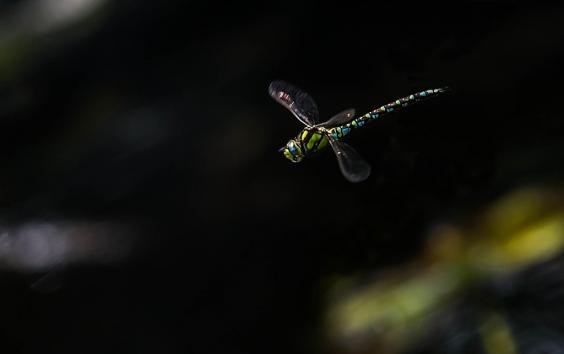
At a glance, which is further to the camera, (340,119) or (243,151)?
(243,151)

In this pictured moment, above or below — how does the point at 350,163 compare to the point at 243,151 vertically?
below

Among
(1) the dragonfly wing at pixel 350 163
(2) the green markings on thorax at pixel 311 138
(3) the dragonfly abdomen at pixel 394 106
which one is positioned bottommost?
(1) the dragonfly wing at pixel 350 163

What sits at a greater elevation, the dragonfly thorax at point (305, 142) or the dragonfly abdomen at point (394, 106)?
the dragonfly abdomen at point (394, 106)

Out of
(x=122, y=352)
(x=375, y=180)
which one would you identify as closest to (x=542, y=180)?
(x=375, y=180)

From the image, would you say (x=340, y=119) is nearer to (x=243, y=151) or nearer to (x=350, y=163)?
(x=350, y=163)

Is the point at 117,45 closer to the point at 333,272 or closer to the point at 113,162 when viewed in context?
the point at 113,162

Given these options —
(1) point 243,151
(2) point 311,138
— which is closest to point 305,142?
(2) point 311,138
